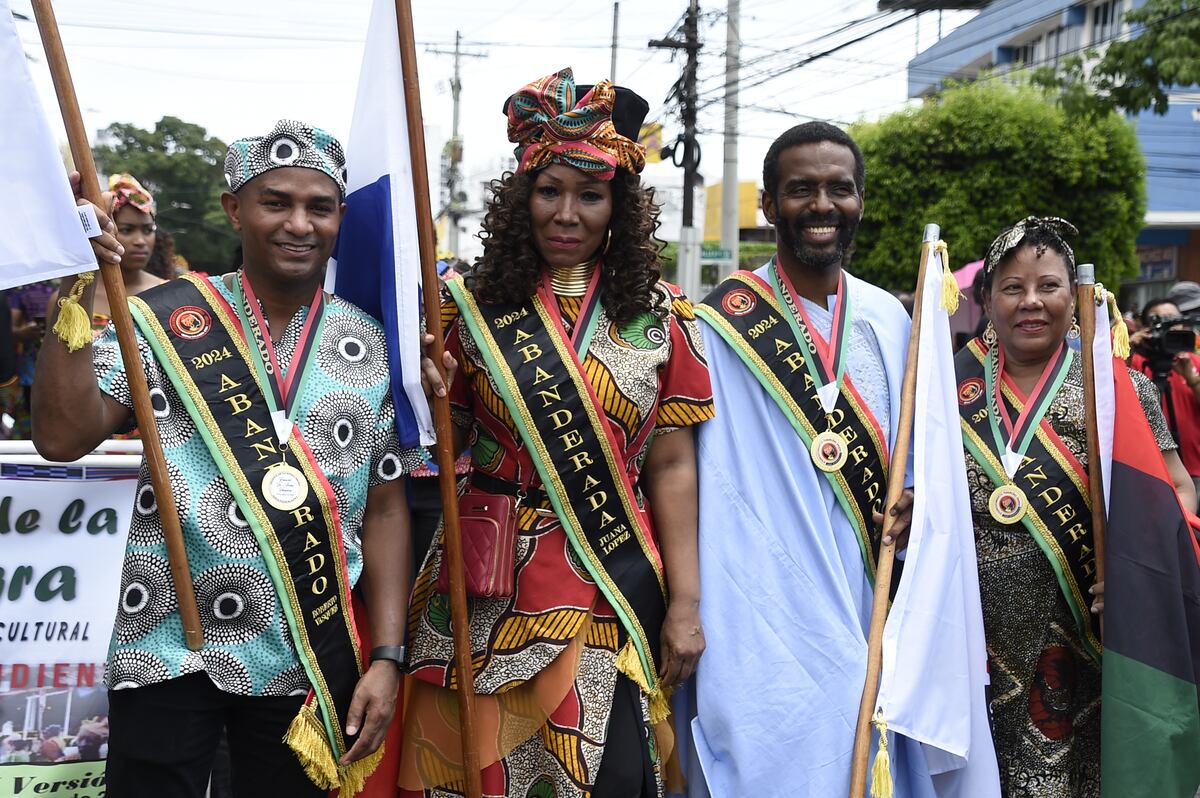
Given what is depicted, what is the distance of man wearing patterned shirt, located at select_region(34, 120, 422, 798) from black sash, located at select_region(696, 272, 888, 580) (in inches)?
42.6

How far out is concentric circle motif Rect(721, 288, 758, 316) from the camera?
10.2 feet

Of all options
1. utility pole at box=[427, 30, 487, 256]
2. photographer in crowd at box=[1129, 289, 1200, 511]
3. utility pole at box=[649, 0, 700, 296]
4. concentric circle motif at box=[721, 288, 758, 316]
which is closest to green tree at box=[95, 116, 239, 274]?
utility pole at box=[427, 30, 487, 256]

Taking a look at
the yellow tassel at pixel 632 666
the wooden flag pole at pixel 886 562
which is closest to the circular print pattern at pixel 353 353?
the yellow tassel at pixel 632 666

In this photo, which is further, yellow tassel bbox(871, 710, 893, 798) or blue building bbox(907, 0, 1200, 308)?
blue building bbox(907, 0, 1200, 308)

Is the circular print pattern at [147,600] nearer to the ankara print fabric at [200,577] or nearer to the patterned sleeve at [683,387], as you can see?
the ankara print fabric at [200,577]

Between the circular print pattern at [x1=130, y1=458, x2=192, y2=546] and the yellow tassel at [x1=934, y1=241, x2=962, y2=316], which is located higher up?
the yellow tassel at [x1=934, y1=241, x2=962, y2=316]

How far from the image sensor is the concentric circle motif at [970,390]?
Answer: 3.26 m

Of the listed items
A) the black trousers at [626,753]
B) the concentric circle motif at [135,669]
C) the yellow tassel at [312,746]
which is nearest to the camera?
the concentric circle motif at [135,669]

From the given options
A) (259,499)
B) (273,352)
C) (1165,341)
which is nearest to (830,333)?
(273,352)

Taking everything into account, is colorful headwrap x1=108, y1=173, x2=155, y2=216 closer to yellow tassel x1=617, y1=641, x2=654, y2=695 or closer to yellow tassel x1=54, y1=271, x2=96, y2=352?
yellow tassel x1=54, y1=271, x2=96, y2=352

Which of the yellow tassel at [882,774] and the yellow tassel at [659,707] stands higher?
the yellow tassel at [659,707]

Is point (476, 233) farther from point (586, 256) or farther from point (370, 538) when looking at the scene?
point (370, 538)

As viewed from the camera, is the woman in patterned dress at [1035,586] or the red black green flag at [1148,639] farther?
the woman in patterned dress at [1035,586]

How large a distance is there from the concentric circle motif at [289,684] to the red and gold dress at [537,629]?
42cm
